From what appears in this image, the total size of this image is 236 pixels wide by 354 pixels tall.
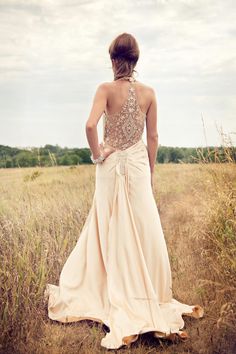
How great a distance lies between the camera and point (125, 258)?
3676 millimetres

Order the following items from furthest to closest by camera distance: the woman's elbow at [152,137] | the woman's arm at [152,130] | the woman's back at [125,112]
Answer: the woman's elbow at [152,137] < the woman's arm at [152,130] < the woman's back at [125,112]

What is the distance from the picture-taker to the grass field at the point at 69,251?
3275 millimetres

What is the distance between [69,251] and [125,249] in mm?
1366

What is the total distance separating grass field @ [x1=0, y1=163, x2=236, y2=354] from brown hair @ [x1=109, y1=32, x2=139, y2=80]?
1.50m

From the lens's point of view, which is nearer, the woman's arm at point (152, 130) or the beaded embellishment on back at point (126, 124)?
the beaded embellishment on back at point (126, 124)

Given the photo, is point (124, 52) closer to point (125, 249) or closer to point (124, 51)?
point (124, 51)

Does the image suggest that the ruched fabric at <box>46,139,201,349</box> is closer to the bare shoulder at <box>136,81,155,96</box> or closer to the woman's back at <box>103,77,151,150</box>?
the woman's back at <box>103,77,151,150</box>

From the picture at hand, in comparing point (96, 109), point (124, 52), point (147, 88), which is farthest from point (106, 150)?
point (124, 52)

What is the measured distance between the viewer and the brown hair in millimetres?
3463

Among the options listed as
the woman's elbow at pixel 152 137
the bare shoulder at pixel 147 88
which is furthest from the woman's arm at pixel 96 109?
the woman's elbow at pixel 152 137

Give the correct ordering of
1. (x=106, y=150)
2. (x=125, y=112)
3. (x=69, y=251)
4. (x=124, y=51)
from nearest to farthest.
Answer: (x=124, y=51), (x=125, y=112), (x=106, y=150), (x=69, y=251)

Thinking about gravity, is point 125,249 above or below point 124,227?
below

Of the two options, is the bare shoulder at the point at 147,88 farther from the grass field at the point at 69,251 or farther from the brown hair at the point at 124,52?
the grass field at the point at 69,251

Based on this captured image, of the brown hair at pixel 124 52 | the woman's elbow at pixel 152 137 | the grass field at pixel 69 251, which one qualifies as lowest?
the grass field at pixel 69 251
